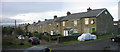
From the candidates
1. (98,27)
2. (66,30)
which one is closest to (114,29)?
(98,27)

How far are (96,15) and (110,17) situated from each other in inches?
327

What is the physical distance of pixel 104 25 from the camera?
31.6 meters

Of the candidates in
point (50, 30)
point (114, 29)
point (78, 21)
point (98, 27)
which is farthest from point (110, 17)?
point (50, 30)

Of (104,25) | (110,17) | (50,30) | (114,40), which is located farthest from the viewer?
(50,30)

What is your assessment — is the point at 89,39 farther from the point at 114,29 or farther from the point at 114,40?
the point at 114,29

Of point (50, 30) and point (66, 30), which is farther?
point (50, 30)

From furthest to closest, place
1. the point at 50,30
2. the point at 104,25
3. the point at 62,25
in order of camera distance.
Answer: the point at 50,30 < the point at 62,25 < the point at 104,25

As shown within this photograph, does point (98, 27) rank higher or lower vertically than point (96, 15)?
lower

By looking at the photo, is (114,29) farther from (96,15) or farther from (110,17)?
(96,15)

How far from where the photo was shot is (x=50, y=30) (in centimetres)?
4709

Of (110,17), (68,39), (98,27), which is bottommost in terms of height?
(68,39)

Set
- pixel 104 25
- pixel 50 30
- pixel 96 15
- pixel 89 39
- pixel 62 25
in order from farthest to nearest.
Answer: pixel 50 30
pixel 62 25
pixel 104 25
pixel 96 15
pixel 89 39

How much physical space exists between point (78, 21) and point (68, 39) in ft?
39.7

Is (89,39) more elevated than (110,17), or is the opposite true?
(110,17)
